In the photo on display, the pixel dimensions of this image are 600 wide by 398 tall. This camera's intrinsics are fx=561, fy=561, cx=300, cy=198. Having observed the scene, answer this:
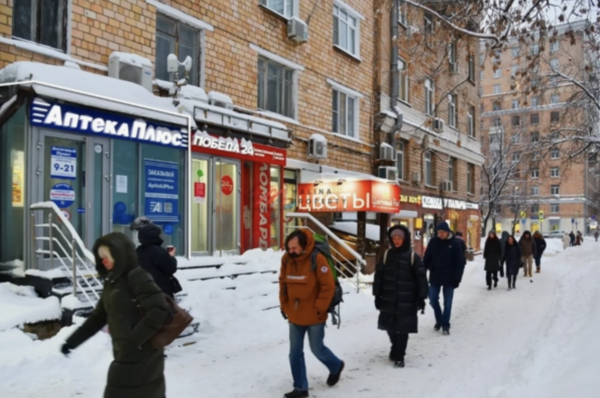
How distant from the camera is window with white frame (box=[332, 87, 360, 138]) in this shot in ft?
58.9

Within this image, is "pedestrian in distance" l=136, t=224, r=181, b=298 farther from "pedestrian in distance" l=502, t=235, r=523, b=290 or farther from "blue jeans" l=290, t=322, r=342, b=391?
"pedestrian in distance" l=502, t=235, r=523, b=290

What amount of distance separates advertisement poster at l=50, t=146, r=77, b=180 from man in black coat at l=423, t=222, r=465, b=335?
582 cm

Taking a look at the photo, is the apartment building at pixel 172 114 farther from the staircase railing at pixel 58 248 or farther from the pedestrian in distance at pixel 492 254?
the pedestrian in distance at pixel 492 254

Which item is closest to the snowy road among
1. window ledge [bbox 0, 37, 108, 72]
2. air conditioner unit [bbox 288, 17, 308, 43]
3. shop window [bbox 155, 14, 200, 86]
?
window ledge [bbox 0, 37, 108, 72]

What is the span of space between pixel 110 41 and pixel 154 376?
857 centimetres

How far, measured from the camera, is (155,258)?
6.63 meters

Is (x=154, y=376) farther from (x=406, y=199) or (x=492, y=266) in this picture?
(x=406, y=199)

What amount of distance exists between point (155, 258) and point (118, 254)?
3.19m

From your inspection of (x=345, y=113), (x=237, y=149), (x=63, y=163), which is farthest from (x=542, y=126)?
(x=63, y=163)

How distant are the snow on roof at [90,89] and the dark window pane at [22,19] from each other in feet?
3.51

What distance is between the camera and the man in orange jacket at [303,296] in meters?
5.45

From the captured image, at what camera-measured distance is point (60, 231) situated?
804 cm

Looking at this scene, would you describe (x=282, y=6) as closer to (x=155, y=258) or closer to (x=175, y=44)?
(x=175, y=44)

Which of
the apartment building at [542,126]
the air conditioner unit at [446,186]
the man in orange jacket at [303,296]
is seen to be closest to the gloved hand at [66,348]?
the man in orange jacket at [303,296]
